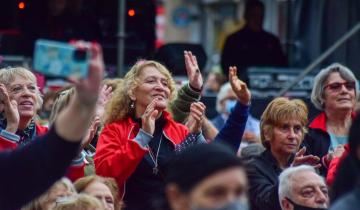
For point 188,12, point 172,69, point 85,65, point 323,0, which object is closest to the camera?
point 85,65

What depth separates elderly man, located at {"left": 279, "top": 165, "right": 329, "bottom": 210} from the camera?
24.7 ft

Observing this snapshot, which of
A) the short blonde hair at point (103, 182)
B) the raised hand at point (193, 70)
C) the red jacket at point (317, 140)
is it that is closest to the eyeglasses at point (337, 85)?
the red jacket at point (317, 140)

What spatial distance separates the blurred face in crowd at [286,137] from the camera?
8.79m

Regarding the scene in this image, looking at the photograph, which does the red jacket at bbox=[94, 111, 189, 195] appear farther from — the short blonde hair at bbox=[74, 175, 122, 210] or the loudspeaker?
the loudspeaker

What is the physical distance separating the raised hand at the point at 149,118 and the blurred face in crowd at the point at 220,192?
126 inches

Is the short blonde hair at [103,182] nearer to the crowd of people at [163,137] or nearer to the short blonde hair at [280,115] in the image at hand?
the crowd of people at [163,137]

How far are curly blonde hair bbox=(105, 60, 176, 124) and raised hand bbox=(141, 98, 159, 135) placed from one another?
254mm

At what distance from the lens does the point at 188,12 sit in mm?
26969

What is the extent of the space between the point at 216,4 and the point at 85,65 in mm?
22390

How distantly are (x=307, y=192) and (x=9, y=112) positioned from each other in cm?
184

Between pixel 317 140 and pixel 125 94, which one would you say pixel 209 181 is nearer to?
pixel 125 94

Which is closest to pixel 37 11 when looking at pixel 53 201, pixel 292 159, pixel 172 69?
pixel 172 69

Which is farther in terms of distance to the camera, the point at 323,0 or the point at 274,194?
the point at 323,0

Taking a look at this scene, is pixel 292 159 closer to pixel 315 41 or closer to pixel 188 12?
pixel 315 41
